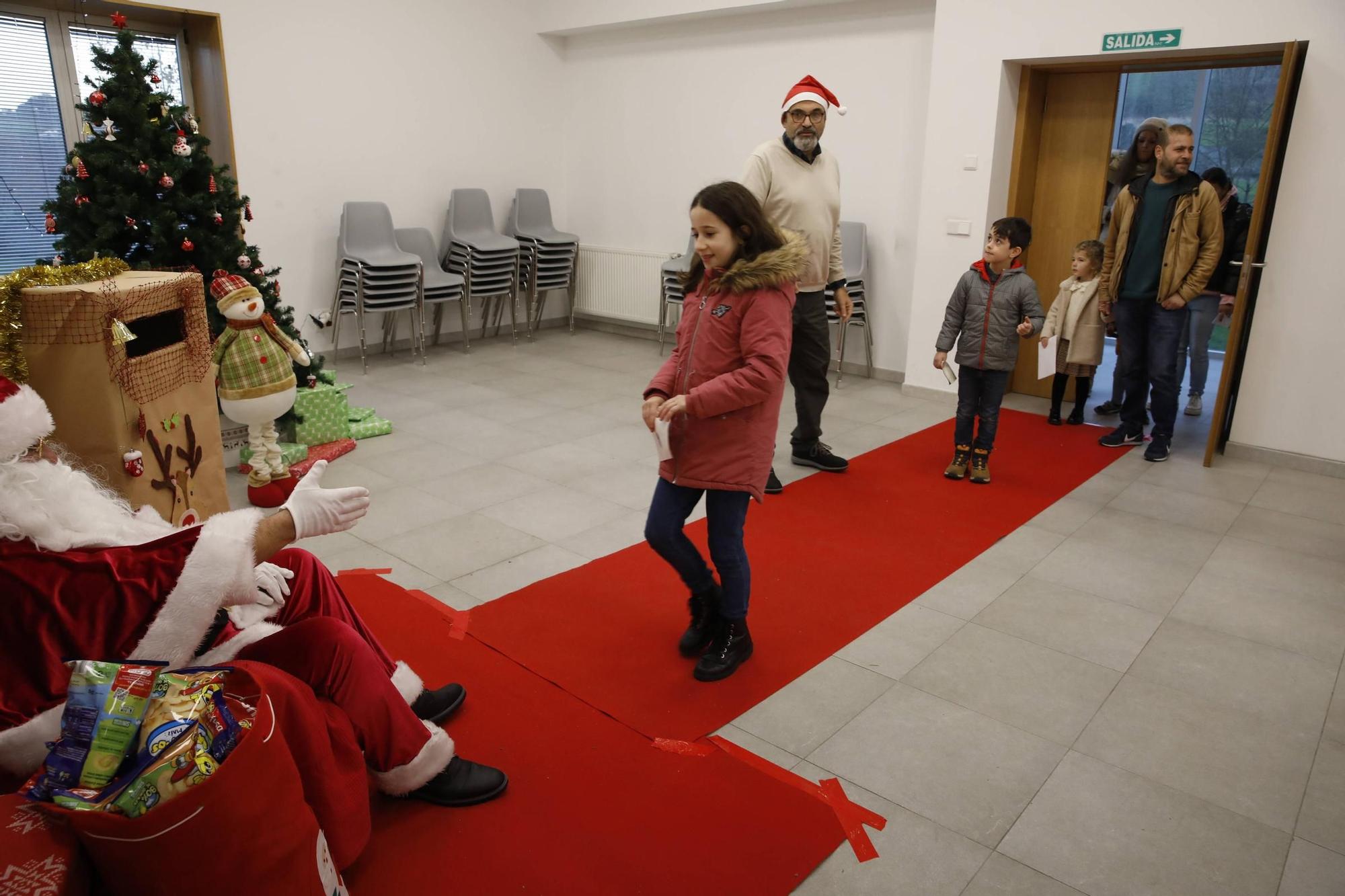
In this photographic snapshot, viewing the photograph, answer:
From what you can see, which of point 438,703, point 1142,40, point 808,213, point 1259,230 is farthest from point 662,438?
point 1142,40

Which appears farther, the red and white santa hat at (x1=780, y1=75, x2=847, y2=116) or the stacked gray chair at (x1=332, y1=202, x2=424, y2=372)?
the stacked gray chair at (x1=332, y1=202, x2=424, y2=372)

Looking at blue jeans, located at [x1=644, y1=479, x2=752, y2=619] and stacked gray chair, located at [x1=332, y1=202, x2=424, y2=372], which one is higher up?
stacked gray chair, located at [x1=332, y1=202, x2=424, y2=372]

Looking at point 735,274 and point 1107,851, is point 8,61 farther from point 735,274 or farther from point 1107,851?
point 1107,851

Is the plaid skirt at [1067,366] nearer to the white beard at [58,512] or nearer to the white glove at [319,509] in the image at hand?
the white glove at [319,509]

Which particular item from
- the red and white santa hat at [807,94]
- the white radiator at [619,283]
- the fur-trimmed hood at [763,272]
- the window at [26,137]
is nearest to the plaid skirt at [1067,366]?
the red and white santa hat at [807,94]

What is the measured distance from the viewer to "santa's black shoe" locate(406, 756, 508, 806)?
205 cm

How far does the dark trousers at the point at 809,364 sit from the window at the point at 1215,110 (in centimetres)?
348

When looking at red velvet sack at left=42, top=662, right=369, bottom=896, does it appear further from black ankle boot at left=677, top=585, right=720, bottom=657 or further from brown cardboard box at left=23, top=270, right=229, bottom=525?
black ankle boot at left=677, top=585, right=720, bottom=657

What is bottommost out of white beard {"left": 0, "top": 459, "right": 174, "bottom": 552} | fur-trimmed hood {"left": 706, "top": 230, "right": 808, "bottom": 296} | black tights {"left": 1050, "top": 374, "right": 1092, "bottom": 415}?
black tights {"left": 1050, "top": 374, "right": 1092, "bottom": 415}

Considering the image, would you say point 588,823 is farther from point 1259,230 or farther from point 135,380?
point 1259,230

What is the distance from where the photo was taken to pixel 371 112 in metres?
6.72

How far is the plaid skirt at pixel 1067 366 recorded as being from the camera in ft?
17.2

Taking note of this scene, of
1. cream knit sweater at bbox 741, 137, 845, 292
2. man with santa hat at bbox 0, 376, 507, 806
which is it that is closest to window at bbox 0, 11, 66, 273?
cream knit sweater at bbox 741, 137, 845, 292

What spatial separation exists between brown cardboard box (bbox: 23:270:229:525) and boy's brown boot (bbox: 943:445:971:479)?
3115 millimetres
